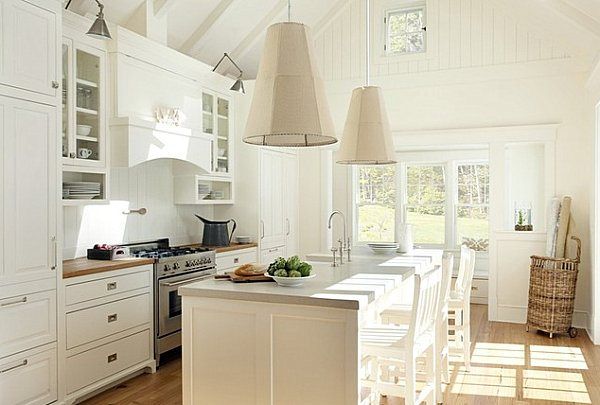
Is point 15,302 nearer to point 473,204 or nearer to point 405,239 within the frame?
point 405,239

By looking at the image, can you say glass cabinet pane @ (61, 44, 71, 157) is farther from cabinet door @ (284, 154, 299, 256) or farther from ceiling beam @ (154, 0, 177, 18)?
cabinet door @ (284, 154, 299, 256)

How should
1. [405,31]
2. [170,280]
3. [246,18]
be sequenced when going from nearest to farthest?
[170,280] < [246,18] < [405,31]

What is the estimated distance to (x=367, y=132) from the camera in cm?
439

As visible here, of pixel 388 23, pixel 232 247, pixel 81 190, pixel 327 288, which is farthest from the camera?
pixel 388 23

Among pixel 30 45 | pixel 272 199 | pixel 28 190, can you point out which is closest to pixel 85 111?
pixel 30 45

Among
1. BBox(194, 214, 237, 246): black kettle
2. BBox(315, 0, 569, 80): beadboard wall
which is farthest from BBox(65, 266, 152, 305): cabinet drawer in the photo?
BBox(315, 0, 569, 80): beadboard wall

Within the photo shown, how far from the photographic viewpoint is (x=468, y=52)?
6789mm

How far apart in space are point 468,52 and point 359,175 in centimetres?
297

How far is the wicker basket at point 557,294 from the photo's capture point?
5.76 metres

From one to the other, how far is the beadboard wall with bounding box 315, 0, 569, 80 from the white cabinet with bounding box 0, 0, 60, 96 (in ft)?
14.4

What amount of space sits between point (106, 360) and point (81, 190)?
51.7 inches

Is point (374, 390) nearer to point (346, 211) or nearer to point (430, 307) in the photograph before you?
point (430, 307)

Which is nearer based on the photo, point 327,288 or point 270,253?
point 327,288

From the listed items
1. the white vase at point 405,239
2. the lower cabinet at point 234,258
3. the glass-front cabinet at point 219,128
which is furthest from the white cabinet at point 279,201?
the white vase at point 405,239
